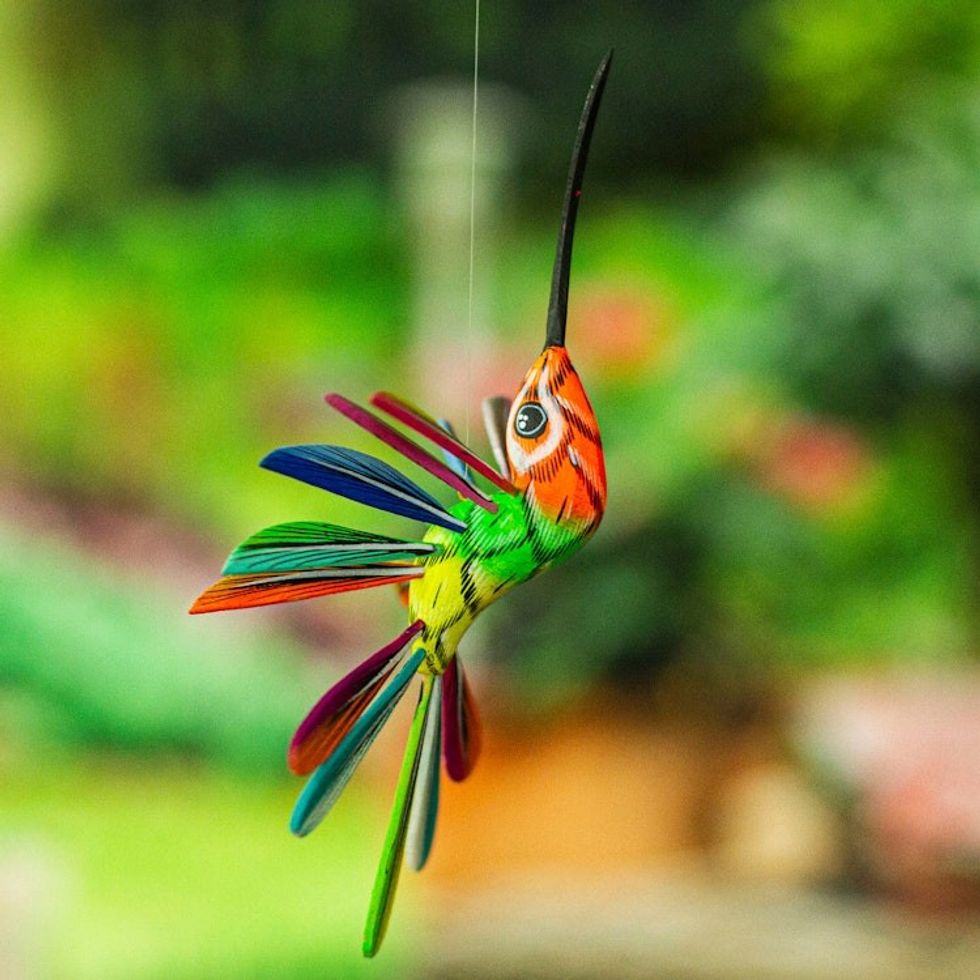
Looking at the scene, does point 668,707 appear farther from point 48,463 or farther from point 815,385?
point 48,463

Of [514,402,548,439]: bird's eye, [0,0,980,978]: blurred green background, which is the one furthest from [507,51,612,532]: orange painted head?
[0,0,980,978]: blurred green background

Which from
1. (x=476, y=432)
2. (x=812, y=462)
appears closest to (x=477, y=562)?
(x=476, y=432)

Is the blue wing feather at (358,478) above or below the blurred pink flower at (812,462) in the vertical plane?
below

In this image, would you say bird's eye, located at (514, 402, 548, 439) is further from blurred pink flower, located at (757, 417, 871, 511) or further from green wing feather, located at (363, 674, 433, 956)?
blurred pink flower, located at (757, 417, 871, 511)

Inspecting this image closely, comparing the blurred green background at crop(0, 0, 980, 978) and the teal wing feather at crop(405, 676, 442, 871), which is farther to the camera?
the blurred green background at crop(0, 0, 980, 978)

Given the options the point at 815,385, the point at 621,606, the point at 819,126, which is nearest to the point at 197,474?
the point at 621,606

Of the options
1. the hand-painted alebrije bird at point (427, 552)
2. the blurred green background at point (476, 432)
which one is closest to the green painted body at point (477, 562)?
the hand-painted alebrije bird at point (427, 552)

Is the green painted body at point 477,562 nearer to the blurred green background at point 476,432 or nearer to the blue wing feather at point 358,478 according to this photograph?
the blue wing feather at point 358,478
